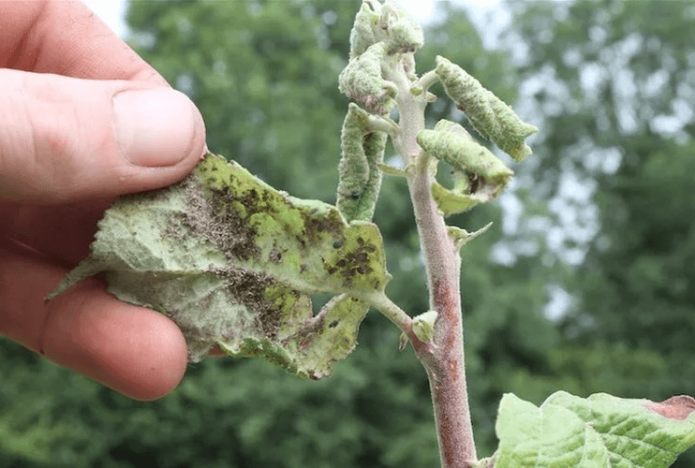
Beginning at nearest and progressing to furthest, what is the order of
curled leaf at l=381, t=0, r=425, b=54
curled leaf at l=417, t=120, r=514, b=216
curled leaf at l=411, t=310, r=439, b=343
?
1. curled leaf at l=417, t=120, r=514, b=216
2. curled leaf at l=411, t=310, r=439, b=343
3. curled leaf at l=381, t=0, r=425, b=54

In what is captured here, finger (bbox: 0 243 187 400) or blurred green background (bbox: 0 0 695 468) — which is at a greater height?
blurred green background (bbox: 0 0 695 468)

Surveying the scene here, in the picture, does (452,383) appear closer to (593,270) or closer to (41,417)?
(41,417)

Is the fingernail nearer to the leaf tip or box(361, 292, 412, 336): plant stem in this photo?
box(361, 292, 412, 336): plant stem

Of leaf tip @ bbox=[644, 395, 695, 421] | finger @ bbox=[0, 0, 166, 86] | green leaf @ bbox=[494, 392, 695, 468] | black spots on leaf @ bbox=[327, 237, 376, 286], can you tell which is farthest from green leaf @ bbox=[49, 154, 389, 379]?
finger @ bbox=[0, 0, 166, 86]

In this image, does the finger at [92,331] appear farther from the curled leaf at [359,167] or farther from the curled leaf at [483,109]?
the curled leaf at [483,109]

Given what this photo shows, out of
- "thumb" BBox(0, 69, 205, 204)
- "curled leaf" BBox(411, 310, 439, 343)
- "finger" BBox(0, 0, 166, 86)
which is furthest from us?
"finger" BBox(0, 0, 166, 86)

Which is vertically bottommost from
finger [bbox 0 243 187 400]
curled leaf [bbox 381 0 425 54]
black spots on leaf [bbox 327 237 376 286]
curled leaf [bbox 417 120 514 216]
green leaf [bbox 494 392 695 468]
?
finger [bbox 0 243 187 400]

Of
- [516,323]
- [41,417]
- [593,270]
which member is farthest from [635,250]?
[41,417]

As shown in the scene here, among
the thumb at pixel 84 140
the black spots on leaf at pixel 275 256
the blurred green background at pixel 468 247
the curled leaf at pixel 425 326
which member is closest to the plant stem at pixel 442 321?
the curled leaf at pixel 425 326
